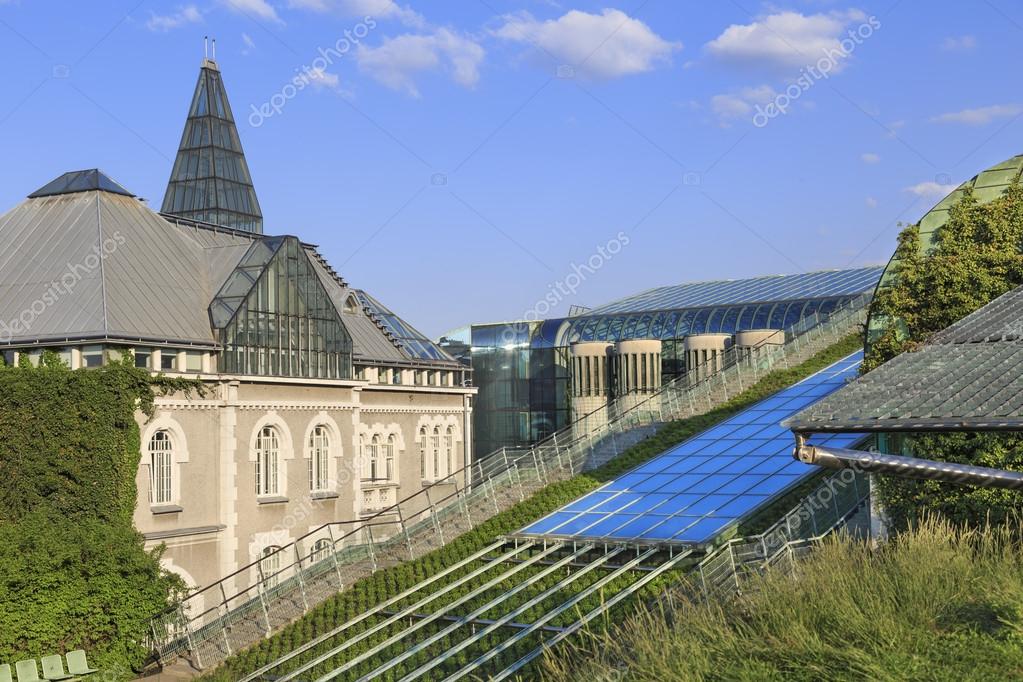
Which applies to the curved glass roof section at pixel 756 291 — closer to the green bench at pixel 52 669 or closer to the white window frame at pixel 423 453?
the white window frame at pixel 423 453

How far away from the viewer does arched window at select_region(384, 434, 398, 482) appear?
4428 cm

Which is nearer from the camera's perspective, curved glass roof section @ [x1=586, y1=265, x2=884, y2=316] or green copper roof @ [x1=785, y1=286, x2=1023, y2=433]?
green copper roof @ [x1=785, y1=286, x2=1023, y2=433]

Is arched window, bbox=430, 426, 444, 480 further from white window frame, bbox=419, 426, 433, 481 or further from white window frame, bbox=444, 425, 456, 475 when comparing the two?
white window frame, bbox=444, 425, 456, 475

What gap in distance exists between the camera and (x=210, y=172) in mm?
46938

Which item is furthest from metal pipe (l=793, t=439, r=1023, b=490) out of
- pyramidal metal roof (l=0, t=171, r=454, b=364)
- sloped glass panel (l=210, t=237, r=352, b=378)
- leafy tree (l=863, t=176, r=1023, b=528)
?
sloped glass panel (l=210, t=237, r=352, b=378)

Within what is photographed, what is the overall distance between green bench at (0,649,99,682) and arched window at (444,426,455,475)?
22373mm

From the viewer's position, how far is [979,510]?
61.8 feet

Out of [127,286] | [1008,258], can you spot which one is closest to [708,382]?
[1008,258]

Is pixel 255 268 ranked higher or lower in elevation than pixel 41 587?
higher

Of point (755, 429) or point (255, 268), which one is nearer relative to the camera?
point (755, 429)

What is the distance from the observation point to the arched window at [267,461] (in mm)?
35688

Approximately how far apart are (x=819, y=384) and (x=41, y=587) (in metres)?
22.9

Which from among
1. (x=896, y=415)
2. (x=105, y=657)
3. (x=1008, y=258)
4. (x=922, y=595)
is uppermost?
(x=1008, y=258)

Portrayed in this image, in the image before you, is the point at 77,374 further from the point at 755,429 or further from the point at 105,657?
the point at 755,429
